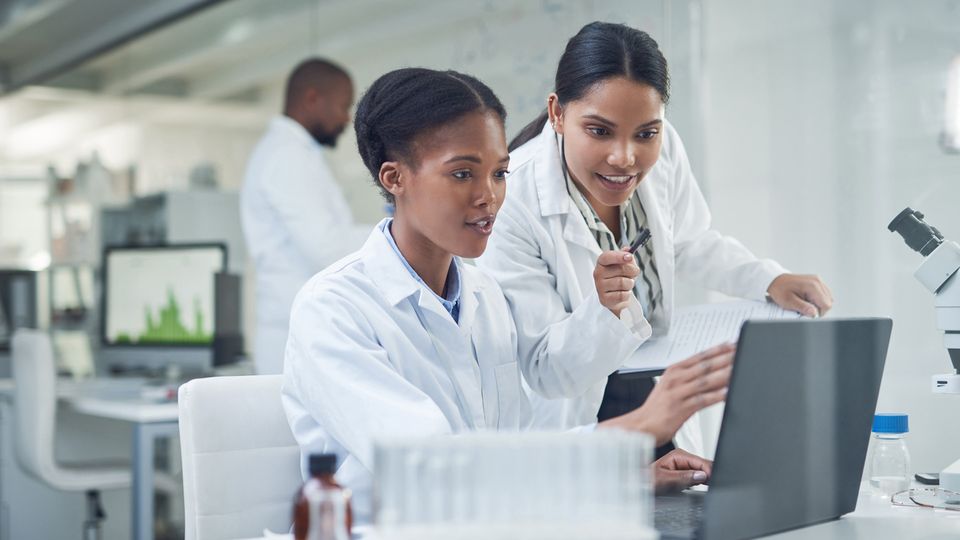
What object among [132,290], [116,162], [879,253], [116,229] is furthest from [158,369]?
[879,253]

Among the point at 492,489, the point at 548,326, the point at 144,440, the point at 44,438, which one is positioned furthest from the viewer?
the point at 44,438

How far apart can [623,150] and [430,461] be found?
2.96 ft

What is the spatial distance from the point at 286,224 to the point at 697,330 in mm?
1620

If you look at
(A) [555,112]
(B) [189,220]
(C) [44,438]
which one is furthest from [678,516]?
(B) [189,220]

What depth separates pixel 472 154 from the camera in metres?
1.26

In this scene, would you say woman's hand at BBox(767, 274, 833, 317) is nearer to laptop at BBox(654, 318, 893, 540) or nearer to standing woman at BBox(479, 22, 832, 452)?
standing woman at BBox(479, 22, 832, 452)

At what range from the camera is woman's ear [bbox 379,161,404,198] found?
1.31 meters

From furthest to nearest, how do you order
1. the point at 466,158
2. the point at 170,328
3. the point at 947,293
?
the point at 170,328 < the point at 947,293 < the point at 466,158

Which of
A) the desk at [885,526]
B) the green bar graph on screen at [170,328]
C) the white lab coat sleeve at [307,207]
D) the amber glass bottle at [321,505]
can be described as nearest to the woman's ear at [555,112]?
the desk at [885,526]

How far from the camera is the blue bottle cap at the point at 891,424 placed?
1.40 metres

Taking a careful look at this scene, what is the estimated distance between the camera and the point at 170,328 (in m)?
3.71

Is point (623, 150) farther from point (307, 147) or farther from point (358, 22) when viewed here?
point (358, 22)

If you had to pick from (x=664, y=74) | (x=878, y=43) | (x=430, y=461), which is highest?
(x=878, y=43)

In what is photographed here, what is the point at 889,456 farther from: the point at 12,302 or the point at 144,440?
the point at 12,302
